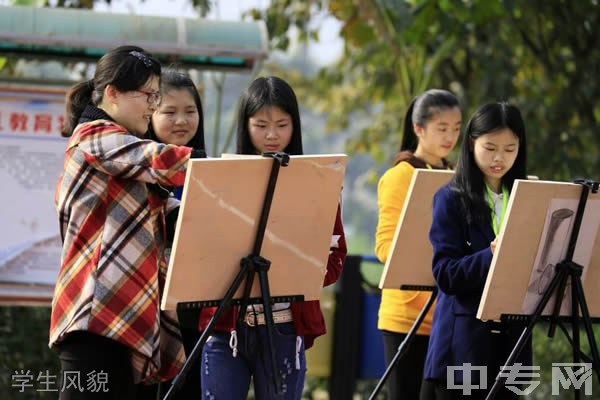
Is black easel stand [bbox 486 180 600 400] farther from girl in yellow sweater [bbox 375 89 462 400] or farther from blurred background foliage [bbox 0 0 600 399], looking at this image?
blurred background foliage [bbox 0 0 600 399]

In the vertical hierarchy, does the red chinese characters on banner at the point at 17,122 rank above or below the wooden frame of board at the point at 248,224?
above

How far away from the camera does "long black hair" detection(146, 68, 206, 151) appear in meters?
5.02

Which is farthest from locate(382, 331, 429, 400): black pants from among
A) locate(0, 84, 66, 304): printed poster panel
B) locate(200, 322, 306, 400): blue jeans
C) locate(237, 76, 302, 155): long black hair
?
locate(0, 84, 66, 304): printed poster panel

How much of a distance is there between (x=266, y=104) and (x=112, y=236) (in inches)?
35.6

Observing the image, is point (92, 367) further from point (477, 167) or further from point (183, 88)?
point (477, 167)

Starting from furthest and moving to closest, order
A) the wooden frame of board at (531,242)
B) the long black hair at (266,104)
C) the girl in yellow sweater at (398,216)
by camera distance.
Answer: the girl in yellow sweater at (398,216), the long black hair at (266,104), the wooden frame of board at (531,242)

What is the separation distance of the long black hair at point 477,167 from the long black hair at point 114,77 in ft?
4.18

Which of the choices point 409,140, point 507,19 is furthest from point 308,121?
point 409,140

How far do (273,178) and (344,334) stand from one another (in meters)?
4.04

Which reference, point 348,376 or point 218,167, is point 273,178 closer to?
point 218,167

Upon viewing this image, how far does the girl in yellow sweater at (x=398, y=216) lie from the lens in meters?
5.56

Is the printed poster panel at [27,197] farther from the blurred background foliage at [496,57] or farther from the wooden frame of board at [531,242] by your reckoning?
the wooden frame of board at [531,242]

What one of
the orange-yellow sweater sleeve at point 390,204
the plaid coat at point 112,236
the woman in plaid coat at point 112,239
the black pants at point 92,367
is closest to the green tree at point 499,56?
the orange-yellow sweater sleeve at point 390,204

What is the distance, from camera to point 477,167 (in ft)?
15.6
